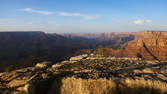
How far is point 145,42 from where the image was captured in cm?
8519

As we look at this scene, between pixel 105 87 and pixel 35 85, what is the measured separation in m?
9.14

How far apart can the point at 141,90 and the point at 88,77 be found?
22.1 ft

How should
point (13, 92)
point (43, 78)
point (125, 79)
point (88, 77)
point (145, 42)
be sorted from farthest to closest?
1. point (145, 42)
2. point (43, 78)
3. point (88, 77)
4. point (125, 79)
5. point (13, 92)

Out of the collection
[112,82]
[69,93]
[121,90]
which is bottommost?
[69,93]

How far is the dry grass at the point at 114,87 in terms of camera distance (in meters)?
13.5

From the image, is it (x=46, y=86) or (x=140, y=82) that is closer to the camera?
(x=140, y=82)

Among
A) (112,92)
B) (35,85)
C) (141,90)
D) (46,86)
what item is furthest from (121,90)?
(35,85)

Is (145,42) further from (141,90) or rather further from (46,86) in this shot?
(46,86)

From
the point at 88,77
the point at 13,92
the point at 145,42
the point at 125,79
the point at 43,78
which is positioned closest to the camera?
the point at 13,92

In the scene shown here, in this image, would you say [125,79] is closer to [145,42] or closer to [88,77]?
[88,77]

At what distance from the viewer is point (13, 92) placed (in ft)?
43.2

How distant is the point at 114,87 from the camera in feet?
45.1

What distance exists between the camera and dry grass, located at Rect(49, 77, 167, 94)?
44.3 feet

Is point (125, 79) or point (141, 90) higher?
point (125, 79)
